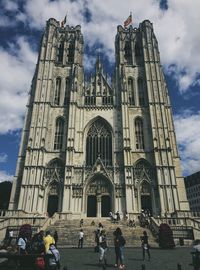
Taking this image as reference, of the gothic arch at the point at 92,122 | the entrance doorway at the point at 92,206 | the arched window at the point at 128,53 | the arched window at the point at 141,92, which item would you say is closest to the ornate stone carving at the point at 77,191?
the entrance doorway at the point at 92,206

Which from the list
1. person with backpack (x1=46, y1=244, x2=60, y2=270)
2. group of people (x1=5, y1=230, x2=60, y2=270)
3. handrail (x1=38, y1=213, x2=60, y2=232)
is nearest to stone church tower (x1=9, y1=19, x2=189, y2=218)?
handrail (x1=38, y1=213, x2=60, y2=232)

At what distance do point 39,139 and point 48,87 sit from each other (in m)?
8.54

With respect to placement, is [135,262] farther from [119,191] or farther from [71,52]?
[71,52]

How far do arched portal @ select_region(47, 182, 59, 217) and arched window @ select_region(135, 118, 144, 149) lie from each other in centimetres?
1215

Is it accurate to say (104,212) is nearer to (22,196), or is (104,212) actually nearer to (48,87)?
(22,196)

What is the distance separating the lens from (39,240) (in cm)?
864

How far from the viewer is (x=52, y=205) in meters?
28.1

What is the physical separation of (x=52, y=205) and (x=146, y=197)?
38.1ft

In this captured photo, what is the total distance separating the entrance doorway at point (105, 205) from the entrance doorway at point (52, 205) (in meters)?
5.67

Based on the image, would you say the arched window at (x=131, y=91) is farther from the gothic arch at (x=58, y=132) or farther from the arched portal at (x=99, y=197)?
the arched portal at (x=99, y=197)

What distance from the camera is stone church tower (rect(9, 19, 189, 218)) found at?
2742 centimetres

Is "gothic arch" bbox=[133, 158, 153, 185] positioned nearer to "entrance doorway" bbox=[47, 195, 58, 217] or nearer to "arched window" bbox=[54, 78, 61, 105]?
"entrance doorway" bbox=[47, 195, 58, 217]

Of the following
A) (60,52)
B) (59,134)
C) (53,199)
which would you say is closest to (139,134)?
(59,134)

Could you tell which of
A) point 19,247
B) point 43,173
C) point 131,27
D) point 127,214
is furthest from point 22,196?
point 131,27
